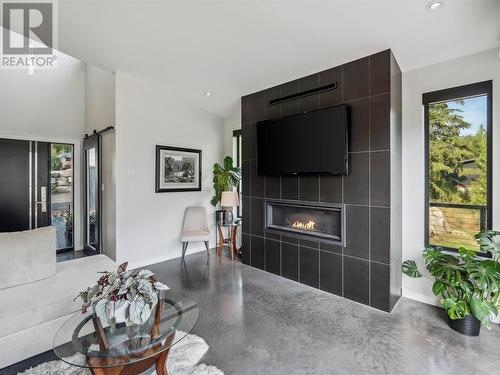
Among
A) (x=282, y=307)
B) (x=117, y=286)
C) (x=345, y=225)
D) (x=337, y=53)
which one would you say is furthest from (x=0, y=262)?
(x=337, y=53)

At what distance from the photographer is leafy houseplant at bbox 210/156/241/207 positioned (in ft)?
15.4

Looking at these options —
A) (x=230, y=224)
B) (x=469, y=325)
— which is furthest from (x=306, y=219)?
(x=469, y=325)

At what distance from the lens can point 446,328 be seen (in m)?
2.33

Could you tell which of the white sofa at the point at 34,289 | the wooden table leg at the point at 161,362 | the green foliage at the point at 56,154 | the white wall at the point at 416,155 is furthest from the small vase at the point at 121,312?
the green foliage at the point at 56,154

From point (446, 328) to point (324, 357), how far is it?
1.31m

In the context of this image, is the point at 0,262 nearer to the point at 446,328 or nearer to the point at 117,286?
the point at 117,286

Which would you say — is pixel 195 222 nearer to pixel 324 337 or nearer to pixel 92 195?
pixel 92 195

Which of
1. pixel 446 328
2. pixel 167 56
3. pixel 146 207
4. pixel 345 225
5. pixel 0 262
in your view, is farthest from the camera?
pixel 146 207

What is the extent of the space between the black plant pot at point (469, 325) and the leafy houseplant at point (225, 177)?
3.59 meters

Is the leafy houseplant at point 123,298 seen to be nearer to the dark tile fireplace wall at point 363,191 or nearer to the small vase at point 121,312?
the small vase at point 121,312

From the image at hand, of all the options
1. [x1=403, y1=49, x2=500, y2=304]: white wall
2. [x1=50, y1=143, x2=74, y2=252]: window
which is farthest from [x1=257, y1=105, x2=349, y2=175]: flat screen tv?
[x1=50, y1=143, x2=74, y2=252]: window

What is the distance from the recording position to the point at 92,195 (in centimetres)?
468

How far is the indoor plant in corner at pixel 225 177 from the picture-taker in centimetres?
468

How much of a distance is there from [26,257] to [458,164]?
14.4 ft
